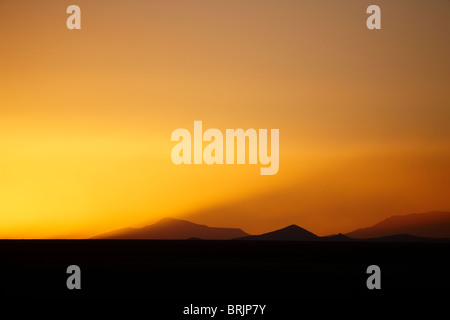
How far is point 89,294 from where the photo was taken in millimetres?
24641

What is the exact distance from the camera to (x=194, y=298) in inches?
949

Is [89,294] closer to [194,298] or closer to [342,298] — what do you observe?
[194,298]

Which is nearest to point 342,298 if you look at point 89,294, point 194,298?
point 194,298
